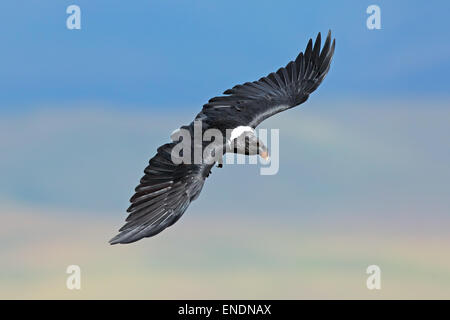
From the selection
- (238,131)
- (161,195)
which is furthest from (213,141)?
(161,195)

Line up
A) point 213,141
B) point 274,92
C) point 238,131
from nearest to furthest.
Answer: point 213,141 → point 238,131 → point 274,92

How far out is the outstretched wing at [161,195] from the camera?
8.34 meters

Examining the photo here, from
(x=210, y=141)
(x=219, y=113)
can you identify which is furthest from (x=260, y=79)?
(x=210, y=141)

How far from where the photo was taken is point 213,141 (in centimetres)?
980

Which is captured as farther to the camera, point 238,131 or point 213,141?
point 238,131

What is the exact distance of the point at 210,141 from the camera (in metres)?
9.78

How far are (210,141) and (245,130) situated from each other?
0.84m

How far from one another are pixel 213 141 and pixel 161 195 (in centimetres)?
143

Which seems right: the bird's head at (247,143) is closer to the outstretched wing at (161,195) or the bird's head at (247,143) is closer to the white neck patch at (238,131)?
the white neck patch at (238,131)

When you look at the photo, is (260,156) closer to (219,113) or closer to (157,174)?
(219,113)

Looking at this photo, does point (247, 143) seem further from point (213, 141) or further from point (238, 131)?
point (213, 141)

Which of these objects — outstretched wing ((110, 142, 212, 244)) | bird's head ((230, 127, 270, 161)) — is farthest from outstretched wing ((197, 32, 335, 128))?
outstretched wing ((110, 142, 212, 244))

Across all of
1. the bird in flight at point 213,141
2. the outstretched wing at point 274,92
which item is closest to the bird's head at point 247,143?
the bird in flight at point 213,141

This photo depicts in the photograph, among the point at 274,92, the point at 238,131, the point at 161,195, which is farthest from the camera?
the point at 274,92
